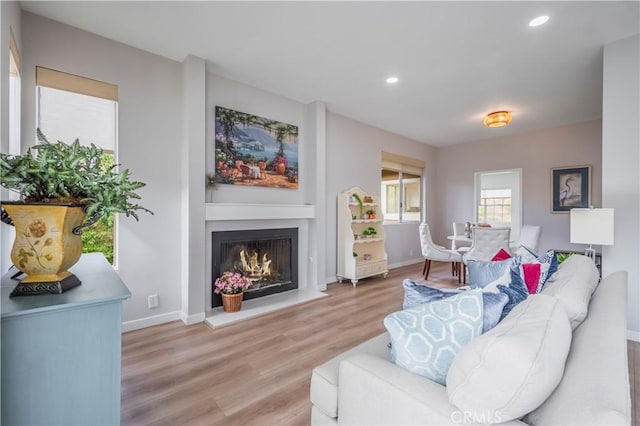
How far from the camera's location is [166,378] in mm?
2029

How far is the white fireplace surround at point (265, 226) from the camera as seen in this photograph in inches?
125

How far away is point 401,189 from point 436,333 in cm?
550

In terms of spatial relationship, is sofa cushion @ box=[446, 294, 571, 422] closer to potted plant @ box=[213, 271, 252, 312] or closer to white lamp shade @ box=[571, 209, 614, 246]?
white lamp shade @ box=[571, 209, 614, 246]

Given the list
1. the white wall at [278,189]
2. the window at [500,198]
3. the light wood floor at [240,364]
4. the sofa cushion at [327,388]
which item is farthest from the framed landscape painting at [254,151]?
the window at [500,198]

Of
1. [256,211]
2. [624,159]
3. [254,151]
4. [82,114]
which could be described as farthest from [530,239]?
[82,114]

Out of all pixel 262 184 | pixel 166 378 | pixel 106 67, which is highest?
pixel 106 67

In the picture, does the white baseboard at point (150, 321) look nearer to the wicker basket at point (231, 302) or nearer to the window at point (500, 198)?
the wicker basket at point (231, 302)

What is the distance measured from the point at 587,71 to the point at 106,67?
4.96 m

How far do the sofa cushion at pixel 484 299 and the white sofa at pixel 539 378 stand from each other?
0.25 ft

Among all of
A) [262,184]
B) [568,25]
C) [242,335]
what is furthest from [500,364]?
[262,184]

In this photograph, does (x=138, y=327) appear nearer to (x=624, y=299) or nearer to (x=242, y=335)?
(x=242, y=335)

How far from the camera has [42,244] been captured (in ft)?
3.35

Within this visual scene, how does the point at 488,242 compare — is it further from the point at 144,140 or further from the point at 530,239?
the point at 144,140

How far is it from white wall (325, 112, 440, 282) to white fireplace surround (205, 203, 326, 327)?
21.5 inches
